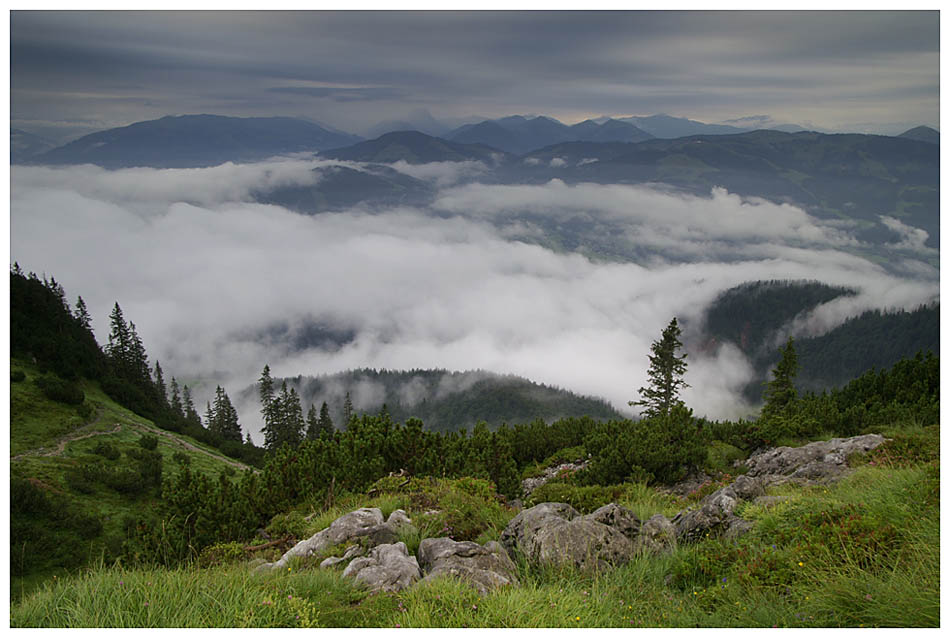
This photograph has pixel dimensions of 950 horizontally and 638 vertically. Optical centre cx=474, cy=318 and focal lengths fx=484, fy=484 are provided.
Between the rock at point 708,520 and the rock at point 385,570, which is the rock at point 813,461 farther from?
A: the rock at point 385,570

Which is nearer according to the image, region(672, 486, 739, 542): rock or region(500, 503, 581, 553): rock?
region(500, 503, 581, 553): rock

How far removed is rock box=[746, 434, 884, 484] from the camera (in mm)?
9422

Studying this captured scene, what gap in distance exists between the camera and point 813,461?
10453 mm

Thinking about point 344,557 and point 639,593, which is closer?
point 639,593

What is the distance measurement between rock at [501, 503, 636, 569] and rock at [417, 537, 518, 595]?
17.7 inches

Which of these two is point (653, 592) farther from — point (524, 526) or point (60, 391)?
point (60, 391)

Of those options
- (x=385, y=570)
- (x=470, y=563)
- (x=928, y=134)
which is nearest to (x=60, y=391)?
(x=385, y=570)

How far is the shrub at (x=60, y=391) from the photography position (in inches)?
1404

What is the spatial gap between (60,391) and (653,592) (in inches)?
1765

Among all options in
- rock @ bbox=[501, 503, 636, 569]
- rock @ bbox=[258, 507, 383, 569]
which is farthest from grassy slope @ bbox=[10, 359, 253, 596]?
rock @ bbox=[501, 503, 636, 569]

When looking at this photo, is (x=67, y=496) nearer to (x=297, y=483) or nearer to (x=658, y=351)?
(x=297, y=483)

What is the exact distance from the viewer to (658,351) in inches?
1401

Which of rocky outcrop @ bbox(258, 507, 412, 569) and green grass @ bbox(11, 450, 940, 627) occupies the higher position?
green grass @ bbox(11, 450, 940, 627)

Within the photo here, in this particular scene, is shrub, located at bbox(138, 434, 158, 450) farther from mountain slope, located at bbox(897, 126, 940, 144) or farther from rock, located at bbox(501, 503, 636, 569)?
mountain slope, located at bbox(897, 126, 940, 144)
